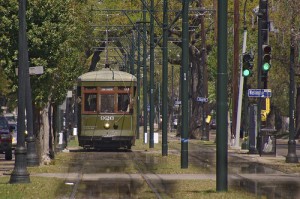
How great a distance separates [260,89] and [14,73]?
13.8m

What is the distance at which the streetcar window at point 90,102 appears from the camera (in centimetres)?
4698

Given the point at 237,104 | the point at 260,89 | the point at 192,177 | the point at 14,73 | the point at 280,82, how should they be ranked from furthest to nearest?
1. the point at 280,82
2. the point at 237,104
3. the point at 260,89
4. the point at 14,73
5. the point at 192,177

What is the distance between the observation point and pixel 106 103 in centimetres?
4697

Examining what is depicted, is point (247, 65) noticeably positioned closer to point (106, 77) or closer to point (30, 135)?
point (106, 77)

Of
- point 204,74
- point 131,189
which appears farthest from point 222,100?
point 204,74

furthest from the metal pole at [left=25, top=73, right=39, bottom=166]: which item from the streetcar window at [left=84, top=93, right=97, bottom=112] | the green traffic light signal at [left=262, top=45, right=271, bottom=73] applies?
the streetcar window at [left=84, top=93, right=97, bottom=112]

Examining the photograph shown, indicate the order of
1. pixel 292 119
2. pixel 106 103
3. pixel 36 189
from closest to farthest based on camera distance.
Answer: pixel 36 189 < pixel 292 119 < pixel 106 103

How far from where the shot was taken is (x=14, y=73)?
3147cm

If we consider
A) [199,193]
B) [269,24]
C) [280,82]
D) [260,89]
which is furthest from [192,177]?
[280,82]

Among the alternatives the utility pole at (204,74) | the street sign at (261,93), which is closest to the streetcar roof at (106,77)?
the street sign at (261,93)

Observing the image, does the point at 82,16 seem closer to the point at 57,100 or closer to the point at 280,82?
the point at 57,100

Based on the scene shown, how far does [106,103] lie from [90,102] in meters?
0.77

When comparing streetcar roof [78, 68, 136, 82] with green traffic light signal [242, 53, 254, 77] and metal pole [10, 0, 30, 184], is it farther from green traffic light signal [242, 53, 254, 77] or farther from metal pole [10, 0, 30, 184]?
metal pole [10, 0, 30, 184]

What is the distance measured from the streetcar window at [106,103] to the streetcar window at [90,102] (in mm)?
340
